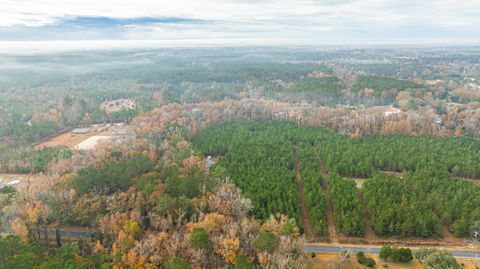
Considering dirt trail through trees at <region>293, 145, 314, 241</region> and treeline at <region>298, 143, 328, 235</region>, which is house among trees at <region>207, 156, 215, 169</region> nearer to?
dirt trail through trees at <region>293, 145, 314, 241</region>

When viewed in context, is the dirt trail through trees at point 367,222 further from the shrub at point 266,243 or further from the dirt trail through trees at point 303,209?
the shrub at point 266,243

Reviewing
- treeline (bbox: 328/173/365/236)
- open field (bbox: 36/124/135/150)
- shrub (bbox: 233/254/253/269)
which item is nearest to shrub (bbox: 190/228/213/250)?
shrub (bbox: 233/254/253/269)

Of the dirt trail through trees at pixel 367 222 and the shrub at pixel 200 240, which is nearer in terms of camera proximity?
the shrub at pixel 200 240

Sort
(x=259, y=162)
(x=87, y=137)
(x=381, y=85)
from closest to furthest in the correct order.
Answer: (x=259, y=162)
(x=87, y=137)
(x=381, y=85)

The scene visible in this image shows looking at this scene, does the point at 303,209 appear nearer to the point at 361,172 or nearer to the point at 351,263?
the point at 351,263

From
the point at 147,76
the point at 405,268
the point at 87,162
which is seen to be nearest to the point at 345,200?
the point at 405,268

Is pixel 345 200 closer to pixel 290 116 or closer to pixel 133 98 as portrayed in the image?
pixel 290 116

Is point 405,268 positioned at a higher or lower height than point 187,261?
lower

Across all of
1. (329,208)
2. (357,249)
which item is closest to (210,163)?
(329,208)

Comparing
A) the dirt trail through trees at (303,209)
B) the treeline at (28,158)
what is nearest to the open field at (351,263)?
the dirt trail through trees at (303,209)
